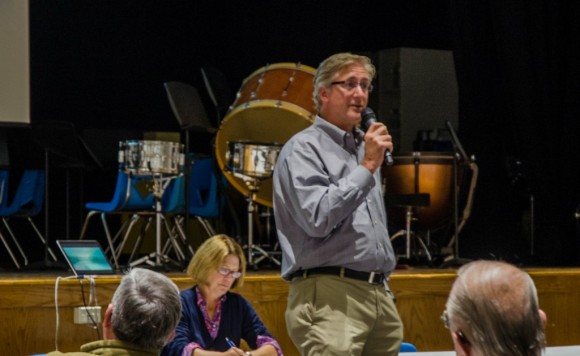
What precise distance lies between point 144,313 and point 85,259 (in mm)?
2765

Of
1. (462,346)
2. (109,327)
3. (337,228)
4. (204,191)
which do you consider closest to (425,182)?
(204,191)

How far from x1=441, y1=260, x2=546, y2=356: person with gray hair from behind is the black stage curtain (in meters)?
5.28

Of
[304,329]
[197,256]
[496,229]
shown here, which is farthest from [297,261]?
→ [496,229]

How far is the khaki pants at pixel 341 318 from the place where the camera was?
2.97 metres

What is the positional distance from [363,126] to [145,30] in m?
6.34

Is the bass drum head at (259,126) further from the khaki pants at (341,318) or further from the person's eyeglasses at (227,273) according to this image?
the khaki pants at (341,318)

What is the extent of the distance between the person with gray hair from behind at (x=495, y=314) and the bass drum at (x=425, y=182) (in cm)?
554

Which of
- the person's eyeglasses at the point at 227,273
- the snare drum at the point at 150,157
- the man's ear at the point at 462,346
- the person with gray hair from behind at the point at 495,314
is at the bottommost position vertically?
the person's eyeglasses at the point at 227,273

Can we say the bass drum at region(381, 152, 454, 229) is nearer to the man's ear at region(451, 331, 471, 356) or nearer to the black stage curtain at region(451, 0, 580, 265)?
the black stage curtain at region(451, 0, 580, 265)

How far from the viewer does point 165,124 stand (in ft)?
30.7

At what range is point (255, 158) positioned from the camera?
255 inches

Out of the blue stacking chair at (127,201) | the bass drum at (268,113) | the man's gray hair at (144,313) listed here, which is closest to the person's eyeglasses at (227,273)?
the man's gray hair at (144,313)

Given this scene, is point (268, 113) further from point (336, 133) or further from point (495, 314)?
point (495, 314)

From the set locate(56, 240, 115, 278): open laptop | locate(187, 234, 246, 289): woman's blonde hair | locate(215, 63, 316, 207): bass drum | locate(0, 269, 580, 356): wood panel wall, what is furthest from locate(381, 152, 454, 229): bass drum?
locate(187, 234, 246, 289): woman's blonde hair
